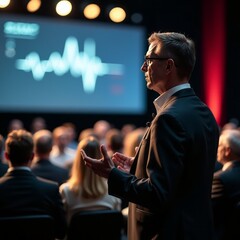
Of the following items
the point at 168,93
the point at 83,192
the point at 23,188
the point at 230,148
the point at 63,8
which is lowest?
the point at 83,192

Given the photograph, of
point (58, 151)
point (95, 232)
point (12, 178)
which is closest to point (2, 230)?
point (12, 178)

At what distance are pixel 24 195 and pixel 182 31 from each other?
7813mm

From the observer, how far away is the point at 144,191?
5.02 feet

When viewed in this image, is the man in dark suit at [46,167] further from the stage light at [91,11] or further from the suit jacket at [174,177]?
the stage light at [91,11]

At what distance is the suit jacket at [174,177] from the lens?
1.53 meters

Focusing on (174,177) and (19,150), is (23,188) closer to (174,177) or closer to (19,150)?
(19,150)

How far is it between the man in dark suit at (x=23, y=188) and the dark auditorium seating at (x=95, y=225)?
131 millimetres

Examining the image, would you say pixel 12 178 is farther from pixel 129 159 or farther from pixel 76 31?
A: pixel 76 31

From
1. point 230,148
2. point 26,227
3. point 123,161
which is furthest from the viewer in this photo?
point 230,148

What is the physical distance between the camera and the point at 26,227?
8.09 ft

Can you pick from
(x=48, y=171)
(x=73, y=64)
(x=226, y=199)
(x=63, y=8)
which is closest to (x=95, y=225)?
(x=226, y=199)

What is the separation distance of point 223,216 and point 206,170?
1.48 m

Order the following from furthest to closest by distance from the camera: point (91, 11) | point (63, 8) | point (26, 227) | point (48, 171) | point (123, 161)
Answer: point (91, 11) → point (63, 8) → point (48, 171) → point (26, 227) → point (123, 161)

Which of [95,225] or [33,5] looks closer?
[95,225]
